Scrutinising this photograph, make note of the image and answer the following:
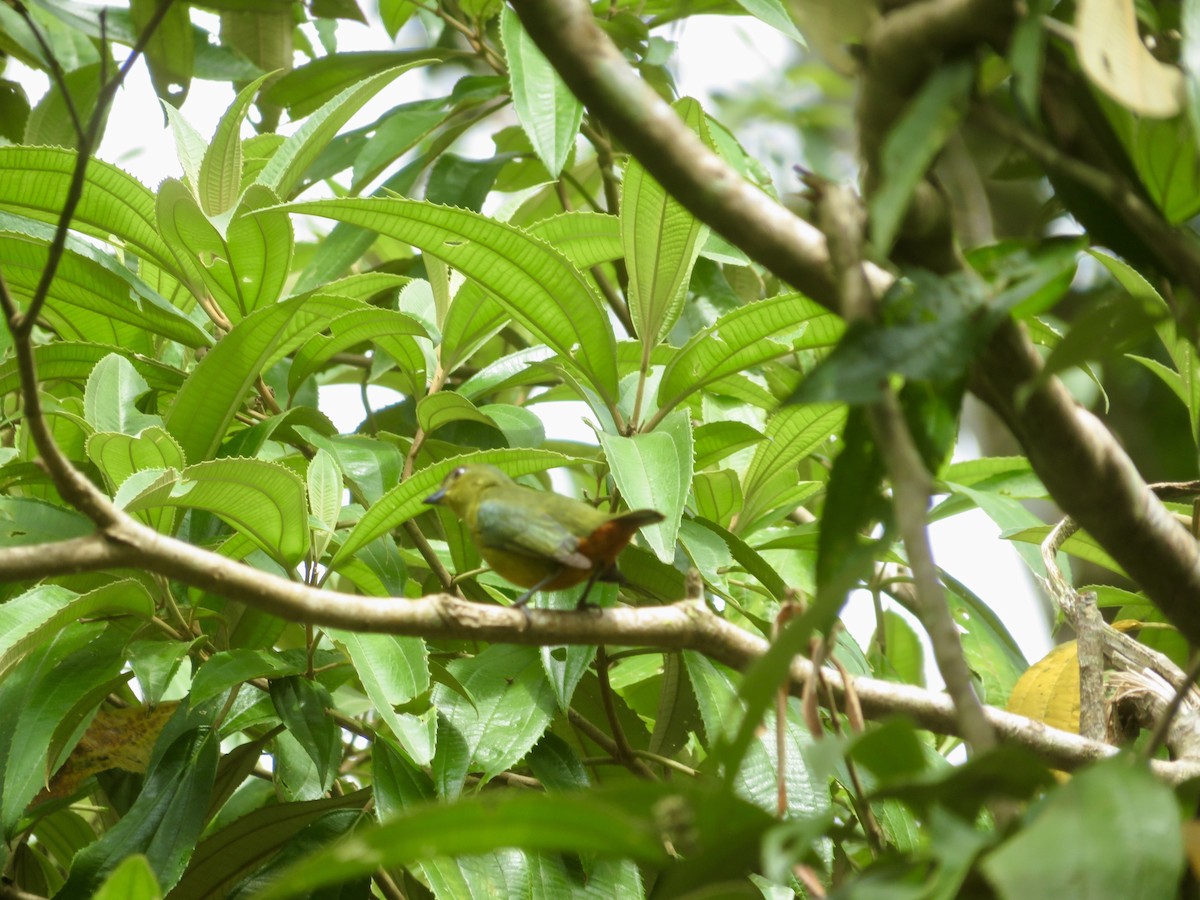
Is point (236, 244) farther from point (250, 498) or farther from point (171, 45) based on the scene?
point (171, 45)

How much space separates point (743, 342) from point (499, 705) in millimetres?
764

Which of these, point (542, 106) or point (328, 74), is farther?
point (328, 74)

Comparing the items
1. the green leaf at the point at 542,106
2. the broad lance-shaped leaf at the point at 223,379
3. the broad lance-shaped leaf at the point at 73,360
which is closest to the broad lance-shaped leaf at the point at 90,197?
the broad lance-shaped leaf at the point at 73,360

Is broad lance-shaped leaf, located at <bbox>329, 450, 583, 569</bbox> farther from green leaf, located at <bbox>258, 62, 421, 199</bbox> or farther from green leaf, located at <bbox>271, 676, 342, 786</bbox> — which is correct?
green leaf, located at <bbox>258, 62, 421, 199</bbox>

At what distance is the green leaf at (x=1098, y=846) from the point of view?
780 mm

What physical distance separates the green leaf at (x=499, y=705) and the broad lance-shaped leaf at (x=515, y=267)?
0.52 m

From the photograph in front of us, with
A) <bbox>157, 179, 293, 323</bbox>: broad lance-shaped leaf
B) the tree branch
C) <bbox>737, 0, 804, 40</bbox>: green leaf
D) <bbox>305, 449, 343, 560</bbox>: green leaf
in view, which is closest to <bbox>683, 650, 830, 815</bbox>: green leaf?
<bbox>305, 449, 343, 560</bbox>: green leaf

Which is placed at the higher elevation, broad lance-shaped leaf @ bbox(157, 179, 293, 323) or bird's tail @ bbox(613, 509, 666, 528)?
broad lance-shaped leaf @ bbox(157, 179, 293, 323)

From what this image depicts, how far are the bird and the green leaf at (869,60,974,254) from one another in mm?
1009

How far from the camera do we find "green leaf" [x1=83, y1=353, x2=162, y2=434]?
209cm

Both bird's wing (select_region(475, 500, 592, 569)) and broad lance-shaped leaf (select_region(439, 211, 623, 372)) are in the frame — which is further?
broad lance-shaped leaf (select_region(439, 211, 623, 372))

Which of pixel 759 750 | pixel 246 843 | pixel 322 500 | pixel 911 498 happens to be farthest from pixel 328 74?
pixel 911 498

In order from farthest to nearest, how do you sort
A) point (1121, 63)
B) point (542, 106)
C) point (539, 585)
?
point (542, 106)
point (539, 585)
point (1121, 63)

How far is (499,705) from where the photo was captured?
199 cm
